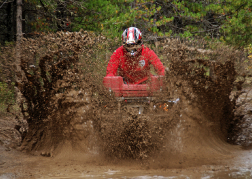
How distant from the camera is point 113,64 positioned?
6.85m

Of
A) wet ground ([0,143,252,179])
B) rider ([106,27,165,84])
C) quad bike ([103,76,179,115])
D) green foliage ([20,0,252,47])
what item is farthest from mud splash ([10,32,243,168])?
green foliage ([20,0,252,47])

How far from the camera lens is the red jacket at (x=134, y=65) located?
6688mm

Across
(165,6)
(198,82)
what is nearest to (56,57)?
(198,82)

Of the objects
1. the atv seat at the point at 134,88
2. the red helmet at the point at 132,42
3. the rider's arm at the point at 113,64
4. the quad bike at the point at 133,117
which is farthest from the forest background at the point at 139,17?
the quad bike at the point at 133,117

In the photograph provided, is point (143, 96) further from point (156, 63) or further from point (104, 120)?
point (156, 63)

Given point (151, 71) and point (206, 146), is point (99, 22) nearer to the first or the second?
point (151, 71)

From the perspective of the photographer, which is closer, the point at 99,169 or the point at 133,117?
the point at 99,169

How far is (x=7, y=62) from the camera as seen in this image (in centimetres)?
563

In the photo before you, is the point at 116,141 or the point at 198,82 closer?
the point at 116,141

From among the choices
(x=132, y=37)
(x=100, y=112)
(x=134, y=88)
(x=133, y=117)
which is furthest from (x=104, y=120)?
(x=132, y=37)

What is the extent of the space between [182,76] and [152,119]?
1.00m

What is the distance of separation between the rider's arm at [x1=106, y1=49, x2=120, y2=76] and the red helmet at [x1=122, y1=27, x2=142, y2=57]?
12.3 inches

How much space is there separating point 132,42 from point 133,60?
44 centimetres

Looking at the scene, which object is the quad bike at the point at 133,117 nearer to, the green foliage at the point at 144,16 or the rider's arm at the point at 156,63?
the rider's arm at the point at 156,63
